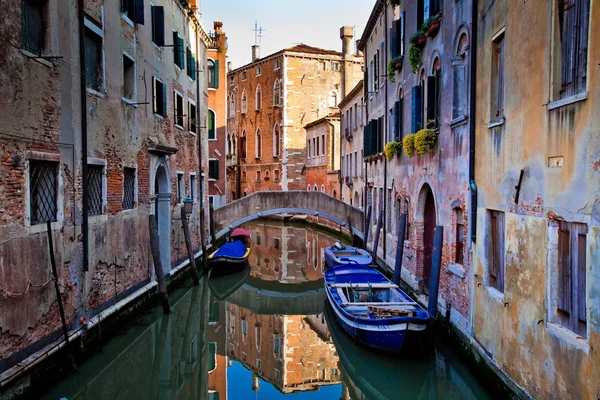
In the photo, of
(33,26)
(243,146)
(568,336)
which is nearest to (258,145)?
(243,146)

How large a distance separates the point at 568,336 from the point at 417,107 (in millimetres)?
6663

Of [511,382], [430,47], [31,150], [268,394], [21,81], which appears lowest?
[268,394]

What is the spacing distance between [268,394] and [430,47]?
260 inches

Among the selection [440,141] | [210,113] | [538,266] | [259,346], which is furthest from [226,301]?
[210,113]

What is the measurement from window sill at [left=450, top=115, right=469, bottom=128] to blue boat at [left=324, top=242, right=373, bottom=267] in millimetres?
4944

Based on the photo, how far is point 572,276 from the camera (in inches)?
Result: 187

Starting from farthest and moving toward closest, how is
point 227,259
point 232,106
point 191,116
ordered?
point 232,106 → point 191,116 → point 227,259

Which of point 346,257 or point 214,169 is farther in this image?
point 214,169

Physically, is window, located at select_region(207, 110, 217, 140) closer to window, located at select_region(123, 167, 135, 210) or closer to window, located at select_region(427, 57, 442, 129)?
window, located at select_region(123, 167, 135, 210)

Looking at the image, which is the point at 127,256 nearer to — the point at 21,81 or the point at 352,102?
the point at 21,81

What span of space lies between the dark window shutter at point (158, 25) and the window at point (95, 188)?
416cm

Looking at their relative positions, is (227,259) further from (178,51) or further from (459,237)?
(459,237)

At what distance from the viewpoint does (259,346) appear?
9969 millimetres

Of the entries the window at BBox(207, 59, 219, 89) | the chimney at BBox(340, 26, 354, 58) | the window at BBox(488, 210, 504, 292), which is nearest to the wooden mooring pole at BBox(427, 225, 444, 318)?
the window at BBox(488, 210, 504, 292)
